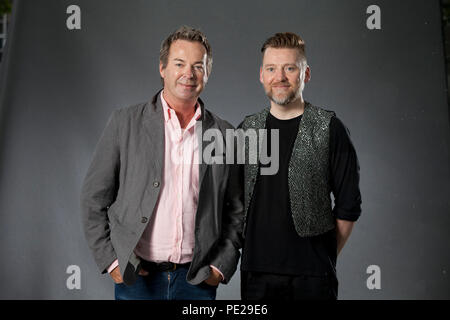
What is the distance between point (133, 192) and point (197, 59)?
0.53 metres

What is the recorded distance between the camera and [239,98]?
3043 millimetres

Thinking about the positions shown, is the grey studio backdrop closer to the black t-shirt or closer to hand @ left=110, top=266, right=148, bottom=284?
the black t-shirt

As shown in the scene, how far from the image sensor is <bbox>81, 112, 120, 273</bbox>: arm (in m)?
2.01

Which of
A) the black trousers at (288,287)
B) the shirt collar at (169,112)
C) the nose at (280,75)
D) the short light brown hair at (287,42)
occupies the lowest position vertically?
the black trousers at (288,287)

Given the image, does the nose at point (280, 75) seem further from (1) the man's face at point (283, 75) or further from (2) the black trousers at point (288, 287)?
(2) the black trousers at point (288, 287)

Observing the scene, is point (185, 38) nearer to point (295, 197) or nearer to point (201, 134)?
point (201, 134)

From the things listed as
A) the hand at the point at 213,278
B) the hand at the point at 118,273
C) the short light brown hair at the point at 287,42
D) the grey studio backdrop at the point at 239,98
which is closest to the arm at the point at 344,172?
the short light brown hair at the point at 287,42

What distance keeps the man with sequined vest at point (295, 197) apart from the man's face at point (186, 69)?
0.25m

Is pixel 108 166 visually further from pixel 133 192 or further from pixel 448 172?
pixel 448 172

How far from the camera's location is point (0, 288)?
3.12m

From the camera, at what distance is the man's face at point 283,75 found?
2.05 meters

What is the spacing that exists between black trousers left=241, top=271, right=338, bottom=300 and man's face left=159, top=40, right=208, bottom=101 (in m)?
0.71

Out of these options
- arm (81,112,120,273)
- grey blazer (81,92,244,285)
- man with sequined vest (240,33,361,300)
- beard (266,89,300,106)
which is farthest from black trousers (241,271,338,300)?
beard (266,89,300,106)

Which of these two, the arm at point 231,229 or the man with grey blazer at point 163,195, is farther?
the arm at point 231,229
